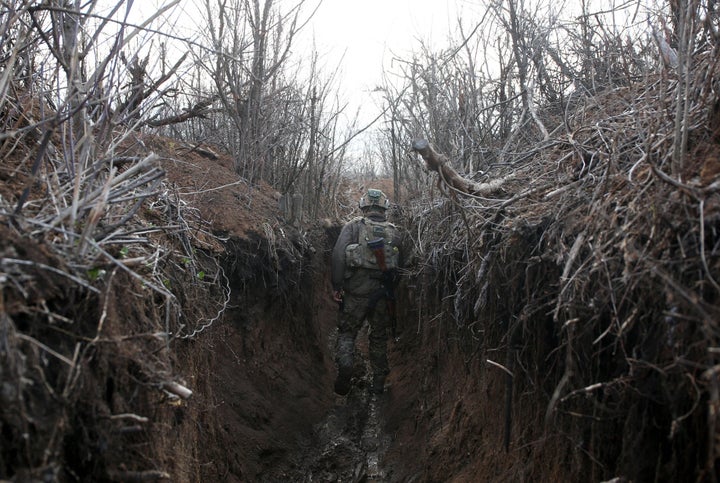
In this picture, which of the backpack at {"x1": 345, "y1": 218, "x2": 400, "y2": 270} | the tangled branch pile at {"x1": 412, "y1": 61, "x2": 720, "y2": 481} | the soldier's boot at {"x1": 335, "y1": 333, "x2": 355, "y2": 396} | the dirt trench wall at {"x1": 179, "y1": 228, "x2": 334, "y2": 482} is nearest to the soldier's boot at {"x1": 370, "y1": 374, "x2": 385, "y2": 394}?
the soldier's boot at {"x1": 335, "y1": 333, "x2": 355, "y2": 396}

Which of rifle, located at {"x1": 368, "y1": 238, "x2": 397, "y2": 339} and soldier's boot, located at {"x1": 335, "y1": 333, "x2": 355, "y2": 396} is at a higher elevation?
rifle, located at {"x1": 368, "y1": 238, "x2": 397, "y2": 339}

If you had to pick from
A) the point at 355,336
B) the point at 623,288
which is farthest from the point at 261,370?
the point at 623,288

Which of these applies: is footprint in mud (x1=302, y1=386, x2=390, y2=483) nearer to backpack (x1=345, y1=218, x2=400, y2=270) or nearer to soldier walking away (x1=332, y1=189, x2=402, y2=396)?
soldier walking away (x1=332, y1=189, x2=402, y2=396)

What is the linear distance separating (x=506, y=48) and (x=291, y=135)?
377cm

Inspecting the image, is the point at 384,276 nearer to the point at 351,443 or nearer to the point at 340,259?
A: the point at 340,259

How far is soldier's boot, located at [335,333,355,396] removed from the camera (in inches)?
253

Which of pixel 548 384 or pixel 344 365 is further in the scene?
pixel 344 365

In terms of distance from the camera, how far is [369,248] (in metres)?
6.77

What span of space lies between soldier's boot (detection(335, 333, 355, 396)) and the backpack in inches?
35.3

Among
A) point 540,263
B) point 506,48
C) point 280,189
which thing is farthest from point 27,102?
point 280,189

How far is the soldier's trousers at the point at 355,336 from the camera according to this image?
649 centimetres

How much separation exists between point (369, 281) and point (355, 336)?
660mm

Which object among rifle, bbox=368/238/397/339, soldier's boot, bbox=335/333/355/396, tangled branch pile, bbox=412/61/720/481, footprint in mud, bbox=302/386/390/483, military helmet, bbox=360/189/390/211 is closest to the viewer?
tangled branch pile, bbox=412/61/720/481

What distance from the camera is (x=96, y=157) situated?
9.70 feet
